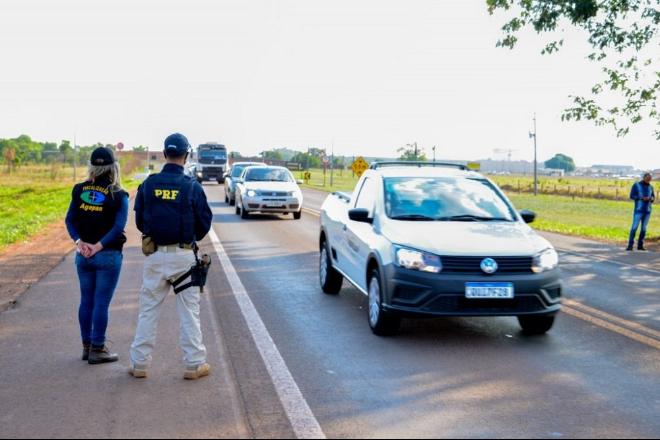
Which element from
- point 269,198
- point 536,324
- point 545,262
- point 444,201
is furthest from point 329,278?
point 269,198

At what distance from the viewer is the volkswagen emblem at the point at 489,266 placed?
6.90 metres

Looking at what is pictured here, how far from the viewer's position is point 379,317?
A: 7297mm

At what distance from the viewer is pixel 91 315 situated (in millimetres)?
6398

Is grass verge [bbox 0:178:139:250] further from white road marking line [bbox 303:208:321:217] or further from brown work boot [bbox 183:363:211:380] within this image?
brown work boot [bbox 183:363:211:380]

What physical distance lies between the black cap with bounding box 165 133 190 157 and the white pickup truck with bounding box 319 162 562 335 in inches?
89.6

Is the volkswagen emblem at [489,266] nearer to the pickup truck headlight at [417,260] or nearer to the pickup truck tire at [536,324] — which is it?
the pickup truck headlight at [417,260]

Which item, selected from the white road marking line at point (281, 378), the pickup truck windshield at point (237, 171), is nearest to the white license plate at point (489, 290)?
the white road marking line at point (281, 378)

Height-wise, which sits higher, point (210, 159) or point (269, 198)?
point (210, 159)

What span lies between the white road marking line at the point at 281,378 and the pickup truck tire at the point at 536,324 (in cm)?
252

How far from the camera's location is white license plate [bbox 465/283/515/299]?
6898 mm

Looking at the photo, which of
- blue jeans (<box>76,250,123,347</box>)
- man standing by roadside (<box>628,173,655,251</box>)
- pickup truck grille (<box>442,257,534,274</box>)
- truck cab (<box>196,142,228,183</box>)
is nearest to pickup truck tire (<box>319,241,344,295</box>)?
pickup truck grille (<box>442,257,534,274</box>)

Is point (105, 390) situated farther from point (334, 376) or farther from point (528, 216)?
point (528, 216)

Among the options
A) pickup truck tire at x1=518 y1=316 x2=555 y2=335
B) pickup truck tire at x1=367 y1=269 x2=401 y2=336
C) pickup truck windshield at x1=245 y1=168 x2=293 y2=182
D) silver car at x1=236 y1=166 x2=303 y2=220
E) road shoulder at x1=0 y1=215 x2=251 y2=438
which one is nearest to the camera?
road shoulder at x1=0 y1=215 x2=251 y2=438

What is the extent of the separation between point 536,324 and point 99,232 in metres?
4.21
